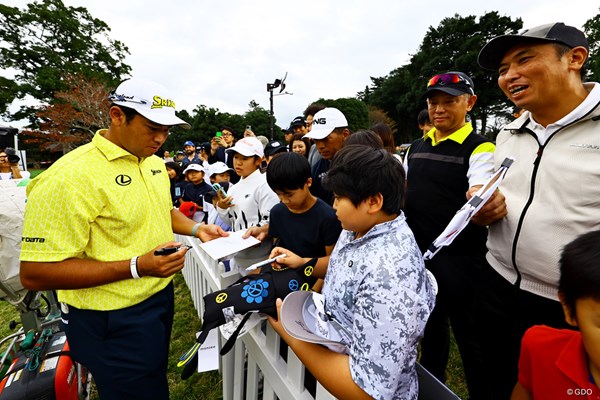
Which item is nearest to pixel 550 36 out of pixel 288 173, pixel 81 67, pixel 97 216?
pixel 288 173

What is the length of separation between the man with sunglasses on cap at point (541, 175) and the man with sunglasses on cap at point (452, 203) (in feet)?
1.12

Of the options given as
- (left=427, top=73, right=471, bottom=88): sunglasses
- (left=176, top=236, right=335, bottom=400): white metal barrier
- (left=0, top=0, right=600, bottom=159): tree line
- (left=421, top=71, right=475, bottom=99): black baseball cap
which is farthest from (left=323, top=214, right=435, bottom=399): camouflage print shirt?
(left=0, top=0, right=600, bottom=159): tree line

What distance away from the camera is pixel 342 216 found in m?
1.15

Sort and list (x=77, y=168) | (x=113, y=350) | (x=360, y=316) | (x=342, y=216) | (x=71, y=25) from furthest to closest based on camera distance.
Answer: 1. (x=71, y=25)
2. (x=113, y=350)
3. (x=77, y=168)
4. (x=342, y=216)
5. (x=360, y=316)

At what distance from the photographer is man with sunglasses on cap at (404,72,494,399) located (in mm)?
2059

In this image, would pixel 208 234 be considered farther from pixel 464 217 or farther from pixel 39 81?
pixel 39 81

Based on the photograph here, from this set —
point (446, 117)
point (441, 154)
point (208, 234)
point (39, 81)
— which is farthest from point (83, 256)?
point (39, 81)

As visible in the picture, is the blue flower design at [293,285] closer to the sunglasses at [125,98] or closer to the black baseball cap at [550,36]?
the sunglasses at [125,98]

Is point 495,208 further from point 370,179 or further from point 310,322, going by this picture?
point 310,322

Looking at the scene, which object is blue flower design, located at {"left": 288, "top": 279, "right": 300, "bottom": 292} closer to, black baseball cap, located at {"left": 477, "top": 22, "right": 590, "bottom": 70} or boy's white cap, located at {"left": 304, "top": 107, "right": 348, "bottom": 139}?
black baseball cap, located at {"left": 477, "top": 22, "right": 590, "bottom": 70}

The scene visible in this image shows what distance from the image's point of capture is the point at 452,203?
6.97 ft

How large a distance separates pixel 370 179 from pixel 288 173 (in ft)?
2.84

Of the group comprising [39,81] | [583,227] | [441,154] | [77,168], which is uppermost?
[39,81]

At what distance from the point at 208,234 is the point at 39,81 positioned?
108 feet
